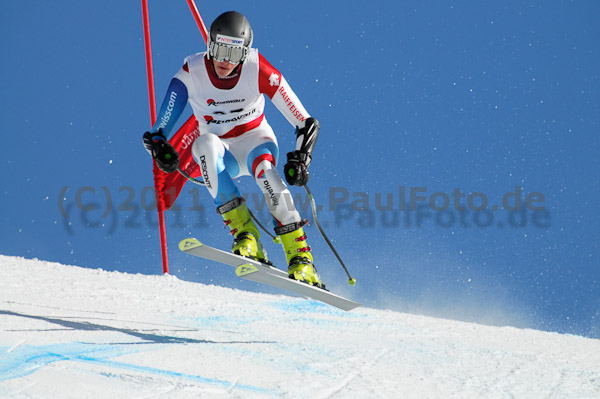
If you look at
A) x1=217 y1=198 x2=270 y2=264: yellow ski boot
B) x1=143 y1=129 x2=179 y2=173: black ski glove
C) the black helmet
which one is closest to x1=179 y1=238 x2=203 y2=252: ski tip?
x1=217 y1=198 x2=270 y2=264: yellow ski boot

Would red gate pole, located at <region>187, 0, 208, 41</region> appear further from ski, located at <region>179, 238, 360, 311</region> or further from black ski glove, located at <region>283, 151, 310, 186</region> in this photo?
ski, located at <region>179, 238, 360, 311</region>

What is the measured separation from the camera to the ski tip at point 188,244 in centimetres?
441

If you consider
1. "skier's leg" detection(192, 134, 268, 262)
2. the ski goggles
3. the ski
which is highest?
the ski goggles

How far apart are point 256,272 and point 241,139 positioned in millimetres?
1001

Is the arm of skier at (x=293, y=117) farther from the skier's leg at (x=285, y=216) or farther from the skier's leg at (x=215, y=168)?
the skier's leg at (x=215, y=168)

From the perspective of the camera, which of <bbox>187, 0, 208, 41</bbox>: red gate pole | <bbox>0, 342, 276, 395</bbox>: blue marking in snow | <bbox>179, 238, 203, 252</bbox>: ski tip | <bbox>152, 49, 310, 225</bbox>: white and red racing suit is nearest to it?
<bbox>0, 342, 276, 395</bbox>: blue marking in snow

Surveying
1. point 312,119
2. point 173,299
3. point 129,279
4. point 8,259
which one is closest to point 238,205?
point 312,119

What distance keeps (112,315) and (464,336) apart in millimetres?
3094

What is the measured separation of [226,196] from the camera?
15.3 ft

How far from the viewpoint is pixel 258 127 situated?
192 inches

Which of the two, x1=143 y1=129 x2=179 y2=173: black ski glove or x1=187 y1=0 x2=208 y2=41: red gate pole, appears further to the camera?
x1=187 y1=0 x2=208 y2=41: red gate pole

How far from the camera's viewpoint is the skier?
461cm

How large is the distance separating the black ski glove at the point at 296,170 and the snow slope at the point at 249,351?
118cm

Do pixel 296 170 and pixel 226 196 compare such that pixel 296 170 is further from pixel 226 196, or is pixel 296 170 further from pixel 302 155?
→ pixel 226 196
